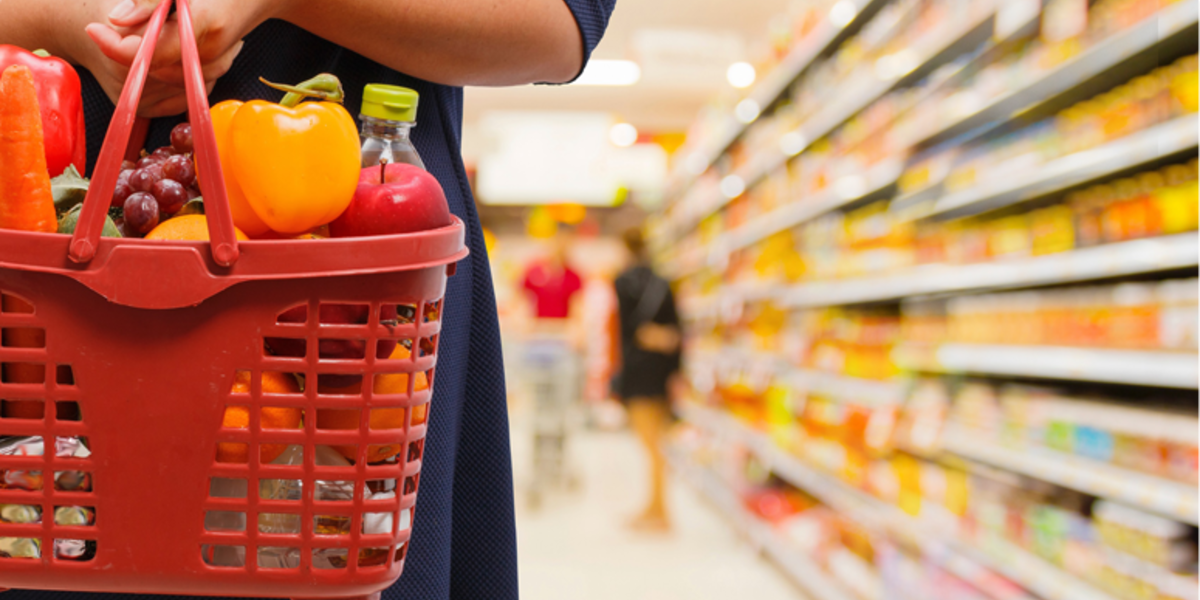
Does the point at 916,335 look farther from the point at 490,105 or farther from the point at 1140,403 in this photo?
the point at 490,105

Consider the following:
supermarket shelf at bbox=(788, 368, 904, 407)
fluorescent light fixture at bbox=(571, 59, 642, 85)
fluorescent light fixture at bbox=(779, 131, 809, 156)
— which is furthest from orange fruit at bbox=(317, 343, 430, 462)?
fluorescent light fixture at bbox=(571, 59, 642, 85)

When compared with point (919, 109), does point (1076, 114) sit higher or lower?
lower

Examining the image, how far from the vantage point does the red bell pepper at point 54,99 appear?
56 centimetres

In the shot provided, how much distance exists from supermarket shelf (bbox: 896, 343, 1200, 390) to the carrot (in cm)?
193

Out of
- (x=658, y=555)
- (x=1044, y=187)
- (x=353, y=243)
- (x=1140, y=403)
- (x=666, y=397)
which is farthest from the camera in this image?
(x=666, y=397)

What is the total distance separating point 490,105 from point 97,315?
33.2 ft

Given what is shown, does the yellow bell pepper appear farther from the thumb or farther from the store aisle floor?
the store aisle floor

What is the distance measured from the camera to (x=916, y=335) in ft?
10.1

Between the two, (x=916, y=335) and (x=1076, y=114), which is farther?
(x=916, y=335)

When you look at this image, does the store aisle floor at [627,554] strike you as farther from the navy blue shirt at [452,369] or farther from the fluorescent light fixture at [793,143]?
the navy blue shirt at [452,369]

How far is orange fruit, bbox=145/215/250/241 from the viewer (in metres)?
0.51

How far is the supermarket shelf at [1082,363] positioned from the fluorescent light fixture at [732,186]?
328cm

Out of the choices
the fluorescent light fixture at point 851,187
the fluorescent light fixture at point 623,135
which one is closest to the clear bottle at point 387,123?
the fluorescent light fixture at point 851,187

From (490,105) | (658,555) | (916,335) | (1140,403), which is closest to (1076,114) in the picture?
(1140,403)
